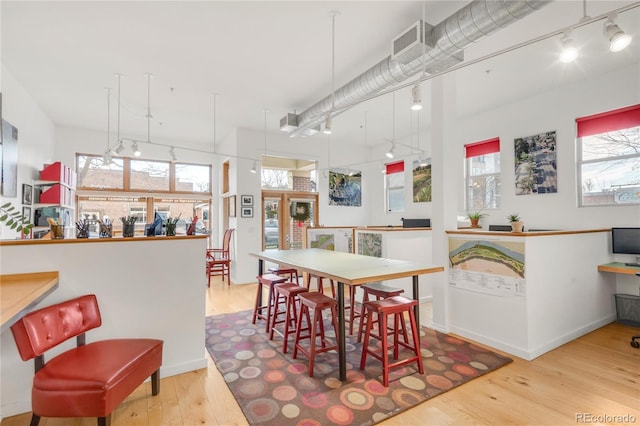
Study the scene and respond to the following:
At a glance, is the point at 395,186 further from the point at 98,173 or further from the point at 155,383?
the point at 98,173

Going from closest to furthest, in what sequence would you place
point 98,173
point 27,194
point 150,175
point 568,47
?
point 568,47 → point 27,194 → point 98,173 → point 150,175

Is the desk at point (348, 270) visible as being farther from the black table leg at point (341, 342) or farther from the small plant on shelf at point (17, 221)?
the small plant on shelf at point (17, 221)

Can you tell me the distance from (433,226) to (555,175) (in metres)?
2.56

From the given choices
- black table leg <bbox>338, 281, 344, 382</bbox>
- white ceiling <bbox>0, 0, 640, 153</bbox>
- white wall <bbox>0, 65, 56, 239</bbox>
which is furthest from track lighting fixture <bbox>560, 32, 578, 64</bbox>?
white wall <bbox>0, 65, 56, 239</bbox>

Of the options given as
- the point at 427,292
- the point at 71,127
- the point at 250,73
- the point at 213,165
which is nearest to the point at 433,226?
the point at 427,292

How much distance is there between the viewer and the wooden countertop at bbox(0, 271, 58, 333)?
4.86ft

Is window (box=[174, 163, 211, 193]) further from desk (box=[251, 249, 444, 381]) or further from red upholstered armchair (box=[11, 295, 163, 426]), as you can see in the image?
red upholstered armchair (box=[11, 295, 163, 426])

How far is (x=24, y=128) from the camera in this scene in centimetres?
440

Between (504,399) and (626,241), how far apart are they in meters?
3.15

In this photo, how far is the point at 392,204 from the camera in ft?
25.5

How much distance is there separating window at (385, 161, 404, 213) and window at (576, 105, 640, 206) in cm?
348

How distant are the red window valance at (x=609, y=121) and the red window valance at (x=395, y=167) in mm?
3433

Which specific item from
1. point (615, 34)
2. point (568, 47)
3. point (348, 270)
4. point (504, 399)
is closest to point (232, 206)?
point (348, 270)

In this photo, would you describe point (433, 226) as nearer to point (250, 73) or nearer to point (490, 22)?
point (490, 22)
